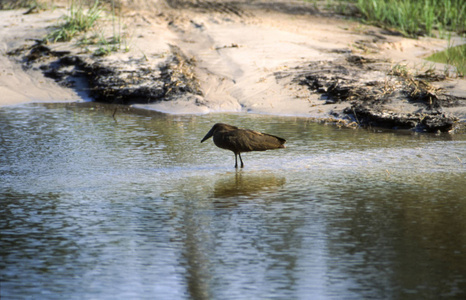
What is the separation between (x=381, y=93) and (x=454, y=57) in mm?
4029

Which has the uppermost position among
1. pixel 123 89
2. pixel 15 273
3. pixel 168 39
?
pixel 168 39

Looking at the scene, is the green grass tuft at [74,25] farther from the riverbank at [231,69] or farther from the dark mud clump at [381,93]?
the dark mud clump at [381,93]

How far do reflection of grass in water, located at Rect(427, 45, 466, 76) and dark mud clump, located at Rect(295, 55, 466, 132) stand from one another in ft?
3.83

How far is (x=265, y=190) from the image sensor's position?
641 centimetres

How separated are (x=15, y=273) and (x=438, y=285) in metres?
2.66

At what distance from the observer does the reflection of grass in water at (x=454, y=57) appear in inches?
490

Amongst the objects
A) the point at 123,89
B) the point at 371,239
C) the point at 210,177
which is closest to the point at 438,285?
the point at 371,239

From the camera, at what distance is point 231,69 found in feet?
40.2

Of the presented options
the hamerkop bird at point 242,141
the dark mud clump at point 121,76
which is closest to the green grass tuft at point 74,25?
the dark mud clump at point 121,76

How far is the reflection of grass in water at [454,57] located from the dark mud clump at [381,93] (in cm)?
117

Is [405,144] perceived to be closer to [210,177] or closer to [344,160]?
[344,160]

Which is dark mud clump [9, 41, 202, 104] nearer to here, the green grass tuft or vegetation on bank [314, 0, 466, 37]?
the green grass tuft

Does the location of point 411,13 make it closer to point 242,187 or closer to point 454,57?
point 454,57

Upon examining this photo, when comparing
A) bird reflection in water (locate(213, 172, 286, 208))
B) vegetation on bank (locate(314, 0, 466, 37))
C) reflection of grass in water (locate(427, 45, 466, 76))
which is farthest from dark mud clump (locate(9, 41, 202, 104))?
vegetation on bank (locate(314, 0, 466, 37))
